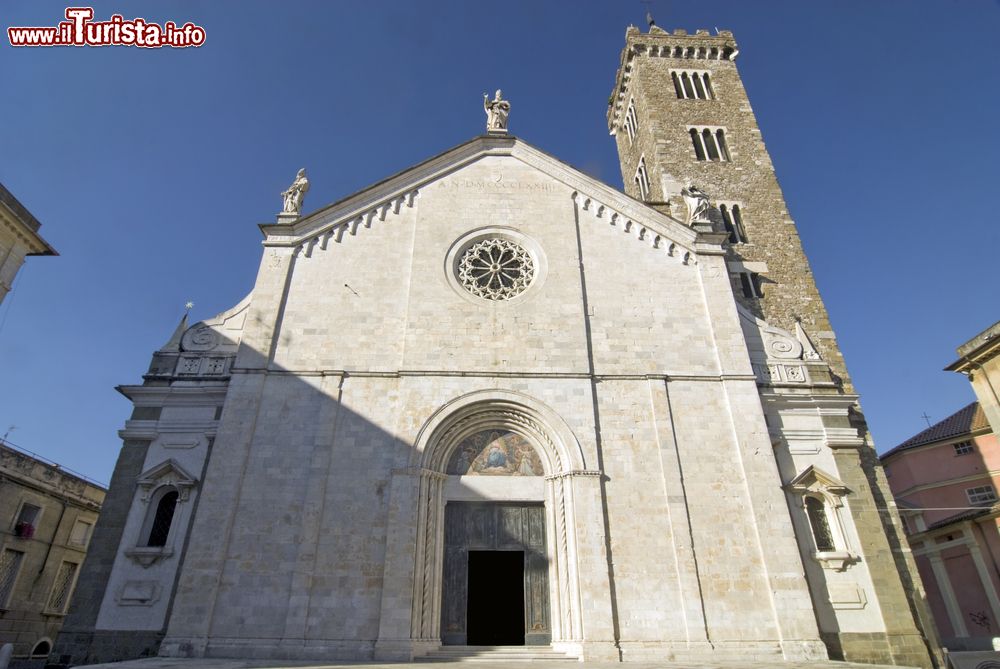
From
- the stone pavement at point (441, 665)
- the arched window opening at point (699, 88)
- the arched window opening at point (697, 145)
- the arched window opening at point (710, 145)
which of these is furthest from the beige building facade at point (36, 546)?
the arched window opening at point (699, 88)

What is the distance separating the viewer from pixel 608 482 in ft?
43.9

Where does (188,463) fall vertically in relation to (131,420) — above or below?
below

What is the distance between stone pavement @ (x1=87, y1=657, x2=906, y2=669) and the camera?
984 centimetres

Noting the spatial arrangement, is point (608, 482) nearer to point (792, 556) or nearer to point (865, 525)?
point (792, 556)

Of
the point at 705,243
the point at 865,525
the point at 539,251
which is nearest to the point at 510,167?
the point at 539,251

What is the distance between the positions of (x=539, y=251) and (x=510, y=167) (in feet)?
11.8

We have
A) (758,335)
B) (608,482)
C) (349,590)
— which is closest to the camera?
(349,590)

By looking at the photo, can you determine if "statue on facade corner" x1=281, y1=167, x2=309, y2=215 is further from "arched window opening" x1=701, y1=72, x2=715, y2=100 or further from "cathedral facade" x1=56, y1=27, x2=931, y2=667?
"arched window opening" x1=701, y1=72, x2=715, y2=100

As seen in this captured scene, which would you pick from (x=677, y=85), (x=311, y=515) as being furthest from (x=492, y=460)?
(x=677, y=85)

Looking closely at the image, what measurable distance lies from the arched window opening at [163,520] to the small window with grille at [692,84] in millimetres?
25688

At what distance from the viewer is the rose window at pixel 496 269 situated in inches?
636

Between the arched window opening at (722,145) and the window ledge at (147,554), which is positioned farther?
the arched window opening at (722,145)

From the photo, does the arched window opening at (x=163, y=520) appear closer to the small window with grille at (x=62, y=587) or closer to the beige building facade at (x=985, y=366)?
the small window with grille at (x=62, y=587)

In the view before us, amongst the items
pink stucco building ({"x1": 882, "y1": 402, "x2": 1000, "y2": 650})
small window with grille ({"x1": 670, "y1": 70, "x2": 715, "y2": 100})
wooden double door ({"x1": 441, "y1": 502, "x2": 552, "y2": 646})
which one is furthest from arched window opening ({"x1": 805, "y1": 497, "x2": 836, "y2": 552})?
small window with grille ({"x1": 670, "y1": 70, "x2": 715, "y2": 100})
